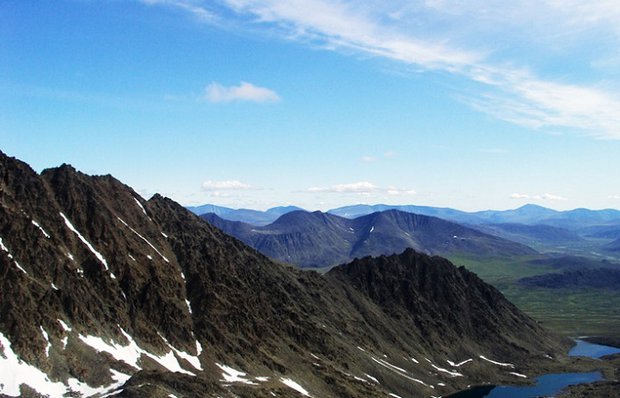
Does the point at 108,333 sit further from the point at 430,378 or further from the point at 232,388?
the point at 430,378

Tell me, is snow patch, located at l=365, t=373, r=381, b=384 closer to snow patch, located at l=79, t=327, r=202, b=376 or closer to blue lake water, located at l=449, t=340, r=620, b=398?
blue lake water, located at l=449, t=340, r=620, b=398

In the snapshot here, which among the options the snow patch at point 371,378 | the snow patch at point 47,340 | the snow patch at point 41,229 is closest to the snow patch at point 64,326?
the snow patch at point 47,340

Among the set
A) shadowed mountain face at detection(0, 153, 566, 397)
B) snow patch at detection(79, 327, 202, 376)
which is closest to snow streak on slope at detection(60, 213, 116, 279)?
shadowed mountain face at detection(0, 153, 566, 397)

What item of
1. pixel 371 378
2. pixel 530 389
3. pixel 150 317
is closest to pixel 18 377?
pixel 150 317

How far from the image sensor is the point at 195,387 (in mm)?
105312

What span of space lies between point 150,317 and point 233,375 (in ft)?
84.8

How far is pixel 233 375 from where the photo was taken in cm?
13225

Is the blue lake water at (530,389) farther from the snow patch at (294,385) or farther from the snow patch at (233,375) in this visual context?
the snow patch at (233,375)

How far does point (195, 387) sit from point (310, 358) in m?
58.0

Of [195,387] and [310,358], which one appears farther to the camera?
[310,358]

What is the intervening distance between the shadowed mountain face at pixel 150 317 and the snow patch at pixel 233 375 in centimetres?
50

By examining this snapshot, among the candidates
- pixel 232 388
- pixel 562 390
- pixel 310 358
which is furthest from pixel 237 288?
pixel 562 390

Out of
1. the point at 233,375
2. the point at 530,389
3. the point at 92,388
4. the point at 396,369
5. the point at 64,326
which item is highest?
the point at 64,326

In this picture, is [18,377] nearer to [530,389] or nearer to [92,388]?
[92,388]
